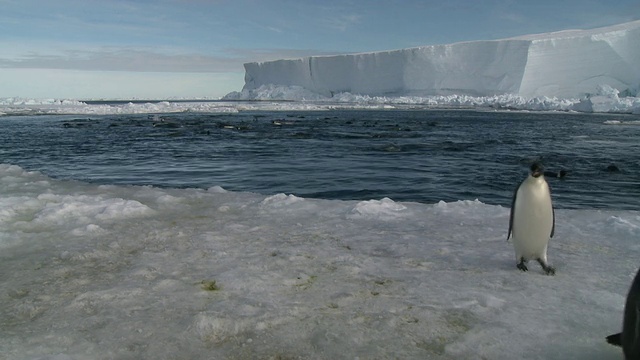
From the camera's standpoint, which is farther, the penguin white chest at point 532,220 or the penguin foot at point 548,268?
the penguin white chest at point 532,220

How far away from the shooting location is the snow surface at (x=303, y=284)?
7.30ft

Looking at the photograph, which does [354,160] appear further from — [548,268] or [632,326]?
[632,326]

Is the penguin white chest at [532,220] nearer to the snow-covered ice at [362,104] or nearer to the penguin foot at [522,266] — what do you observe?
the penguin foot at [522,266]

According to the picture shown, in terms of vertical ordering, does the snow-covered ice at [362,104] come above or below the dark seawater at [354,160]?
above

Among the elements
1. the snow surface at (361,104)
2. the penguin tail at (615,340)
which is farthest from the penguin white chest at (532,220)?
the snow surface at (361,104)

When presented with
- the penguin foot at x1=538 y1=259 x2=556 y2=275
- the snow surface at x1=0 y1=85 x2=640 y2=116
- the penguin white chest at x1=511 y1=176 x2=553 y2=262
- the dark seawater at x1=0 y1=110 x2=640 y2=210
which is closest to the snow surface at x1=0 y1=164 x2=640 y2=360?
the penguin foot at x1=538 y1=259 x2=556 y2=275

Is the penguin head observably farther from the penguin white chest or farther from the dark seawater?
the dark seawater

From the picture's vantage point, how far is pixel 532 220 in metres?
3.27

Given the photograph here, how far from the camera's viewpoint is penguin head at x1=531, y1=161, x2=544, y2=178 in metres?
3.23

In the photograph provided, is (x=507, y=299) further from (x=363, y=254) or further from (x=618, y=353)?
(x=363, y=254)

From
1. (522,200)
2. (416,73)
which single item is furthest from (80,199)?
(416,73)

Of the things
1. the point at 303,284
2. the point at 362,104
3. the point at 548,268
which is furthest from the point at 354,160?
the point at 362,104

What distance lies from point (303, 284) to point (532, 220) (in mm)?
1571

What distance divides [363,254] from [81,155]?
10245 mm
